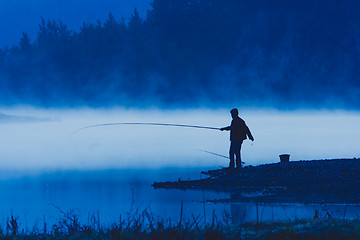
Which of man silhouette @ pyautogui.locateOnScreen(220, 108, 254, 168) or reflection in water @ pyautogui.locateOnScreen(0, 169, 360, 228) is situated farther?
man silhouette @ pyautogui.locateOnScreen(220, 108, 254, 168)

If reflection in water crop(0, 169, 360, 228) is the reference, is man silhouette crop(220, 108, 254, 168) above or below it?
above

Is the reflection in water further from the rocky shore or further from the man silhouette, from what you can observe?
the man silhouette

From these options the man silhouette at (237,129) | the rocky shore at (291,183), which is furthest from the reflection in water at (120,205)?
the man silhouette at (237,129)

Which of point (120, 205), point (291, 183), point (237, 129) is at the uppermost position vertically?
point (237, 129)

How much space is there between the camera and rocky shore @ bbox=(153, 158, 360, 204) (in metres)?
16.2

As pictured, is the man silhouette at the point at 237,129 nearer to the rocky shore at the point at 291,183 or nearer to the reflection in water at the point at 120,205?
the rocky shore at the point at 291,183

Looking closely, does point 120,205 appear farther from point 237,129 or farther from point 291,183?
point 291,183

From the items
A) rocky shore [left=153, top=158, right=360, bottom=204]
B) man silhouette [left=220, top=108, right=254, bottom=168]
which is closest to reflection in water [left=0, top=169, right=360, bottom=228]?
rocky shore [left=153, top=158, right=360, bottom=204]

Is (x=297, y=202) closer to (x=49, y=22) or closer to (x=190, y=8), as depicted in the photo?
(x=190, y=8)

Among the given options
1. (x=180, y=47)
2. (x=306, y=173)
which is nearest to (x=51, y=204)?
(x=306, y=173)

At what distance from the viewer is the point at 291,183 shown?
742 inches

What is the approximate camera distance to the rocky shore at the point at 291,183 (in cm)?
1616

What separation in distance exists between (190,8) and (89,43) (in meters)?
29.2

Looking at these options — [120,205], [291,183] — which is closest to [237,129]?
[291,183]
